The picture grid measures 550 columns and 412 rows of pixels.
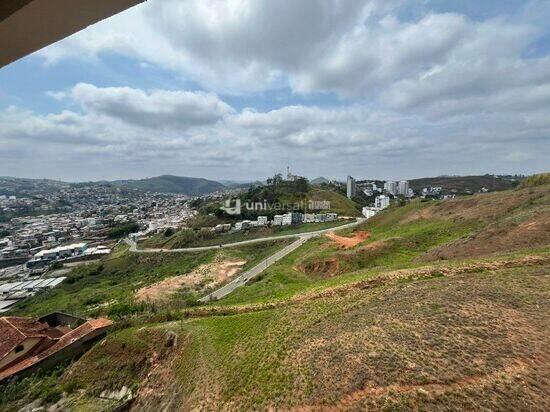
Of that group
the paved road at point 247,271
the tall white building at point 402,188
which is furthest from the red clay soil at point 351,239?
the tall white building at point 402,188

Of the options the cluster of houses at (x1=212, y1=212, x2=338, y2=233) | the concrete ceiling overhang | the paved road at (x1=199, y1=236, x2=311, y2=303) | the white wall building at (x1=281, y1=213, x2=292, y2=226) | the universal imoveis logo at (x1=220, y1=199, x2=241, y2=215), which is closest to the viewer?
the concrete ceiling overhang

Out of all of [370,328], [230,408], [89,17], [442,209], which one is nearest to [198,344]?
[230,408]

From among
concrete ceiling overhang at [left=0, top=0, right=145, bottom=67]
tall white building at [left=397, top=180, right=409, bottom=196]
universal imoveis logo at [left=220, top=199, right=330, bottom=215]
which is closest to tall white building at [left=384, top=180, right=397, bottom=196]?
tall white building at [left=397, top=180, right=409, bottom=196]

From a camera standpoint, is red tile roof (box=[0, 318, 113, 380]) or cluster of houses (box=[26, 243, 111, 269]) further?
cluster of houses (box=[26, 243, 111, 269])

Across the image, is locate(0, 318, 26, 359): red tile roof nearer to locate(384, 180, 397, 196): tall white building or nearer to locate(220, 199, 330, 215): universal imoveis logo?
locate(220, 199, 330, 215): universal imoveis logo

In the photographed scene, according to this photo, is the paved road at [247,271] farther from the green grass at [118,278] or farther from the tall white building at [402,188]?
the tall white building at [402,188]

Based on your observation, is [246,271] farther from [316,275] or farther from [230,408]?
[230,408]
